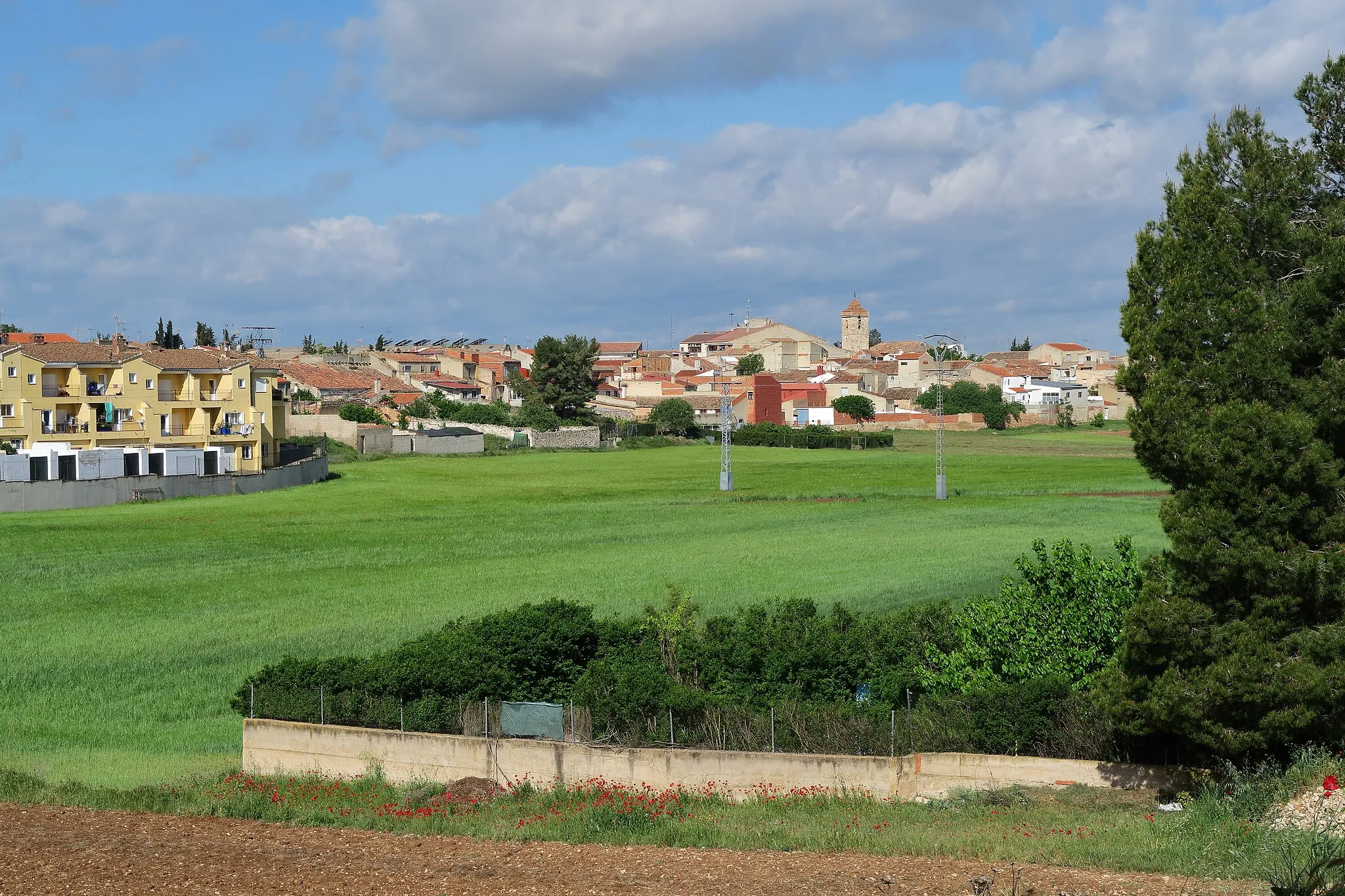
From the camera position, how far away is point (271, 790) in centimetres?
1897

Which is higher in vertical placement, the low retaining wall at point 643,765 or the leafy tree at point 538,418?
the leafy tree at point 538,418

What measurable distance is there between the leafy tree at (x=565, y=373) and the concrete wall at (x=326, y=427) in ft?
92.4

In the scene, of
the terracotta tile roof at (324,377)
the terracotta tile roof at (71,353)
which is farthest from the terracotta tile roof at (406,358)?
the terracotta tile roof at (71,353)

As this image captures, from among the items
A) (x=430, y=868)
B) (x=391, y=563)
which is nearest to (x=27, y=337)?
(x=391, y=563)

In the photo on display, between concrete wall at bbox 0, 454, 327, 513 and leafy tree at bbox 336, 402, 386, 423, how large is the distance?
30.7m

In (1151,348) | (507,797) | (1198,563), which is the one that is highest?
(1151,348)

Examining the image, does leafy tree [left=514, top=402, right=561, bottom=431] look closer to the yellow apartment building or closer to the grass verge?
the yellow apartment building

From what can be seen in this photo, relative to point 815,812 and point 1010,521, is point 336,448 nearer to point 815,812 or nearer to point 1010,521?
point 1010,521

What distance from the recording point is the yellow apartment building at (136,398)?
7456 centimetres

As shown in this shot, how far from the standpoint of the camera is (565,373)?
129875 millimetres

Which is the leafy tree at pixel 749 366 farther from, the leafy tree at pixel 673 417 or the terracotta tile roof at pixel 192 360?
the terracotta tile roof at pixel 192 360

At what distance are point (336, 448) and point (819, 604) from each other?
2777 inches

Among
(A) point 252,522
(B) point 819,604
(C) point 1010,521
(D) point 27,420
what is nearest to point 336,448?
(D) point 27,420

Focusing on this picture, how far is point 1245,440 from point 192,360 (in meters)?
75.7
